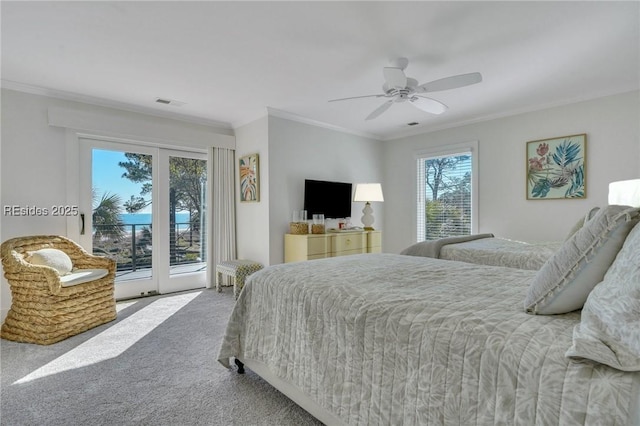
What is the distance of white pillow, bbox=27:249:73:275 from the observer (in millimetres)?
2932

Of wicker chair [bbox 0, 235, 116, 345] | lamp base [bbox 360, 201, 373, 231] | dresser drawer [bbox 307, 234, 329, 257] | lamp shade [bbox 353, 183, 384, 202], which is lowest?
wicker chair [bbox 0, 235, 116, 345]

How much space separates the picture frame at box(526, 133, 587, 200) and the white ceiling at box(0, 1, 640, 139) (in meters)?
0.51

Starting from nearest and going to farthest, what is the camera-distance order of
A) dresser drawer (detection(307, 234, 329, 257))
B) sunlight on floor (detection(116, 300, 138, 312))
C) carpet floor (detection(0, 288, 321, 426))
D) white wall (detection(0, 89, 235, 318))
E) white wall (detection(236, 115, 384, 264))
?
carpet floor (detection(0, 288, 321, 426)) < white wall (detection(0, 89, 235, 318)) < sunlight on floor (detection(116, 300, 138, 312)) < dresser drawer (detection(307, 234, 329, 257)) < white wall (detection(236, 115, 384, 264))

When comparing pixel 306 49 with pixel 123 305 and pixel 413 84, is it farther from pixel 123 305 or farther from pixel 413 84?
pixel 123 305

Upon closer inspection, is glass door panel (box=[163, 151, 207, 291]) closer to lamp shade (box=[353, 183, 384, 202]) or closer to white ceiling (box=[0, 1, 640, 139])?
white ceiling (box=[0, 1, 640, 139])

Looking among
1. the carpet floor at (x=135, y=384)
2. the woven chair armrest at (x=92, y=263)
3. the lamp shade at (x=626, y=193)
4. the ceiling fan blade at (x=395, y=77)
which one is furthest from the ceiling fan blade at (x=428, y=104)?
the woven chair armrest at (x=92, y=263)

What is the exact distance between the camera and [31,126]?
3361mm

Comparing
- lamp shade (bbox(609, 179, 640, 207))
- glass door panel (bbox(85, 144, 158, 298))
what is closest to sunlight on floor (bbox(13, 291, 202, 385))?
glass door panel (bbox(85, 144, 158, 298))

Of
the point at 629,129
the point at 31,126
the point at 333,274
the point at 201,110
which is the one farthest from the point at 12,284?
the point at 629,129

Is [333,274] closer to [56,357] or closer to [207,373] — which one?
[207,373]

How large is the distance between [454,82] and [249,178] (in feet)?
9.59

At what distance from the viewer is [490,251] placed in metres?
2.99

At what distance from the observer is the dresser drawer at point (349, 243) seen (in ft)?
14.8

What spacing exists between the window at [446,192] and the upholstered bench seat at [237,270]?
2813mm
